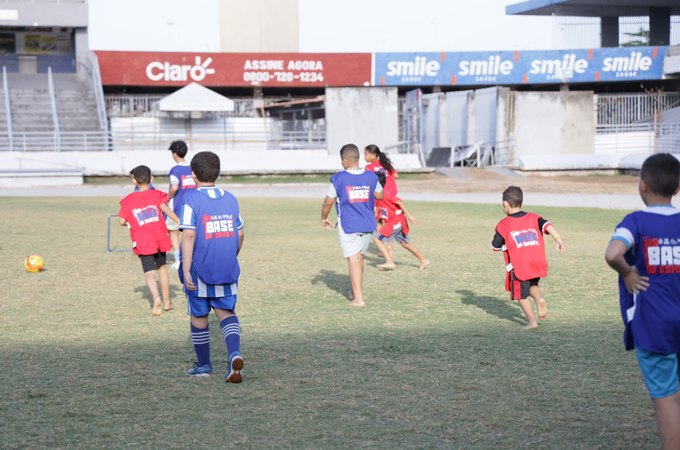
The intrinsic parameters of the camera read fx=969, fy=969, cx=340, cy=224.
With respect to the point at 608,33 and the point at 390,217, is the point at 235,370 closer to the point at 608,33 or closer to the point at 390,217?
the point at 390,217

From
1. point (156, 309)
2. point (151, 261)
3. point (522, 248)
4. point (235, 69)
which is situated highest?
point (235, 69)

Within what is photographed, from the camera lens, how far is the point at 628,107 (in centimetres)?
4491

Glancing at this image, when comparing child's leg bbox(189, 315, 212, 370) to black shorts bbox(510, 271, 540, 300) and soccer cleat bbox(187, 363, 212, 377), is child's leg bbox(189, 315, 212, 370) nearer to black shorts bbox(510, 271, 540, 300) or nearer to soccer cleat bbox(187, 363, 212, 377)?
soccer cleat bbox(187, 363, 212, 377)

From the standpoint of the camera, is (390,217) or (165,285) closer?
(165,285)

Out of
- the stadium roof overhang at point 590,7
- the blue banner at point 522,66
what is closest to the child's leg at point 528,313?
the blue banner at point 522,66

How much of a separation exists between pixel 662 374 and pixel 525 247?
165 inches

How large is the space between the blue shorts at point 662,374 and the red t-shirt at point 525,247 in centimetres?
412

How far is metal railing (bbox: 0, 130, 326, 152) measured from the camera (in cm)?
3888

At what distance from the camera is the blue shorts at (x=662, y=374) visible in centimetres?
459

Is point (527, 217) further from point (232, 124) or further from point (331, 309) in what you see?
point (232, 124)

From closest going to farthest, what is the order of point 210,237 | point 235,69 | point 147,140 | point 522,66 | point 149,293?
point 210,237 → point 149,293 → point 147,140 → point 235,69 → point 522,66

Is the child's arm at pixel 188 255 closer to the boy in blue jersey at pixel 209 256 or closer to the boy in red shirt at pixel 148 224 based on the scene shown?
the boy in blue jersey at pixel 209 256

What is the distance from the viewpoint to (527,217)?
29.2 feet

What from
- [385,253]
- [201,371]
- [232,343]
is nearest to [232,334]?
[232,343]
